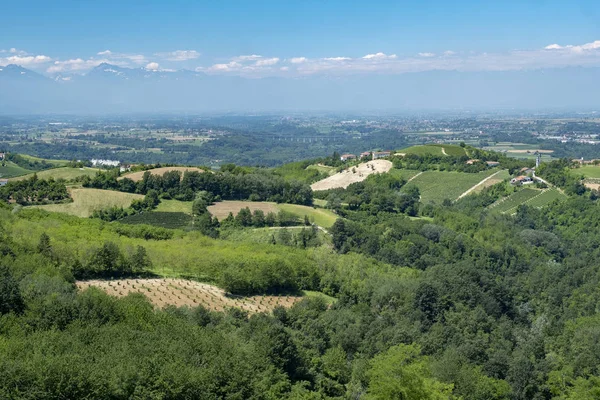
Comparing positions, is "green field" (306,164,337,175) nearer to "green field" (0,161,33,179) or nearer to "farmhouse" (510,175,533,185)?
"farmhouse" (510,175,533,185)

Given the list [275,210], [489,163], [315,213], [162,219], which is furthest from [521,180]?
[162,219]

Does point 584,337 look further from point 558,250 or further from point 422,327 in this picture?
point 558,250

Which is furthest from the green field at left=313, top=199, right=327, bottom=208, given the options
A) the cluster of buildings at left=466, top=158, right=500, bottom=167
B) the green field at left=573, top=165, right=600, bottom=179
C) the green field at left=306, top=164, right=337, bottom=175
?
the green field at left=573, top=165, right=600, bottom=179

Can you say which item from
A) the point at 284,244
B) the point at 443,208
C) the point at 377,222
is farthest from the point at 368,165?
the point at 284,244

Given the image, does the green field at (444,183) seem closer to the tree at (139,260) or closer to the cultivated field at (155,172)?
the cultivated field at (155,172)

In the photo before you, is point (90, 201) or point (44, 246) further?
point (90, 201)

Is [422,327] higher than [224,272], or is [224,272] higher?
[224,272]

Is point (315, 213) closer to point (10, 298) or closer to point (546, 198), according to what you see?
point (546, 198)
